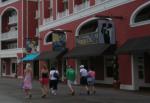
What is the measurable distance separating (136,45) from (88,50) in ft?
24.0

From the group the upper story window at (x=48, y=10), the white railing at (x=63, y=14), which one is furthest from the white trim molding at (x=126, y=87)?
the upper story window at (x=48, y=10)

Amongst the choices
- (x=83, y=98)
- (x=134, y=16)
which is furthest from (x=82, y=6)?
(x=83, y=98)

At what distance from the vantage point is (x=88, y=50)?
33.5m

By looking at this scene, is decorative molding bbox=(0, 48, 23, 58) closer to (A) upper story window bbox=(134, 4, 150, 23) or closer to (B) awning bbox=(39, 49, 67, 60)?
(B) awning bbox=(39, 49, 67, 60)

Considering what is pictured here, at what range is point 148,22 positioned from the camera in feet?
88.4

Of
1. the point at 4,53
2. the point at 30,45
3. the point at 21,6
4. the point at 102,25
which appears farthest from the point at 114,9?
the point at 4,53

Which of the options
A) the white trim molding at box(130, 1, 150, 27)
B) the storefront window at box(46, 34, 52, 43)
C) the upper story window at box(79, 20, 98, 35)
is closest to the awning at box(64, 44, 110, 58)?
the upper story window at box(79, 20, 98, 35)

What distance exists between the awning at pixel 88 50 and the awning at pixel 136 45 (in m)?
2.86

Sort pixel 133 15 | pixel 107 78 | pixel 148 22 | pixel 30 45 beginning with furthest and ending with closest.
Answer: pixel 30 45 < pixel 107 78 < pixel 133 15 < pixel 148 22

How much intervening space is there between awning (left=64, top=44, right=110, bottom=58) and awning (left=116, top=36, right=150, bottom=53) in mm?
2863

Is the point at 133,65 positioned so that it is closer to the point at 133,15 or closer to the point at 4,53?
the point at 133,15

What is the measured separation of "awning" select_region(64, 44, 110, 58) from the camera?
103ft

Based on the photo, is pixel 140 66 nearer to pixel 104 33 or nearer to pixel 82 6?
pixel 104 33

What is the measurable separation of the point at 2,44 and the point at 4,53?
2.84 metres
